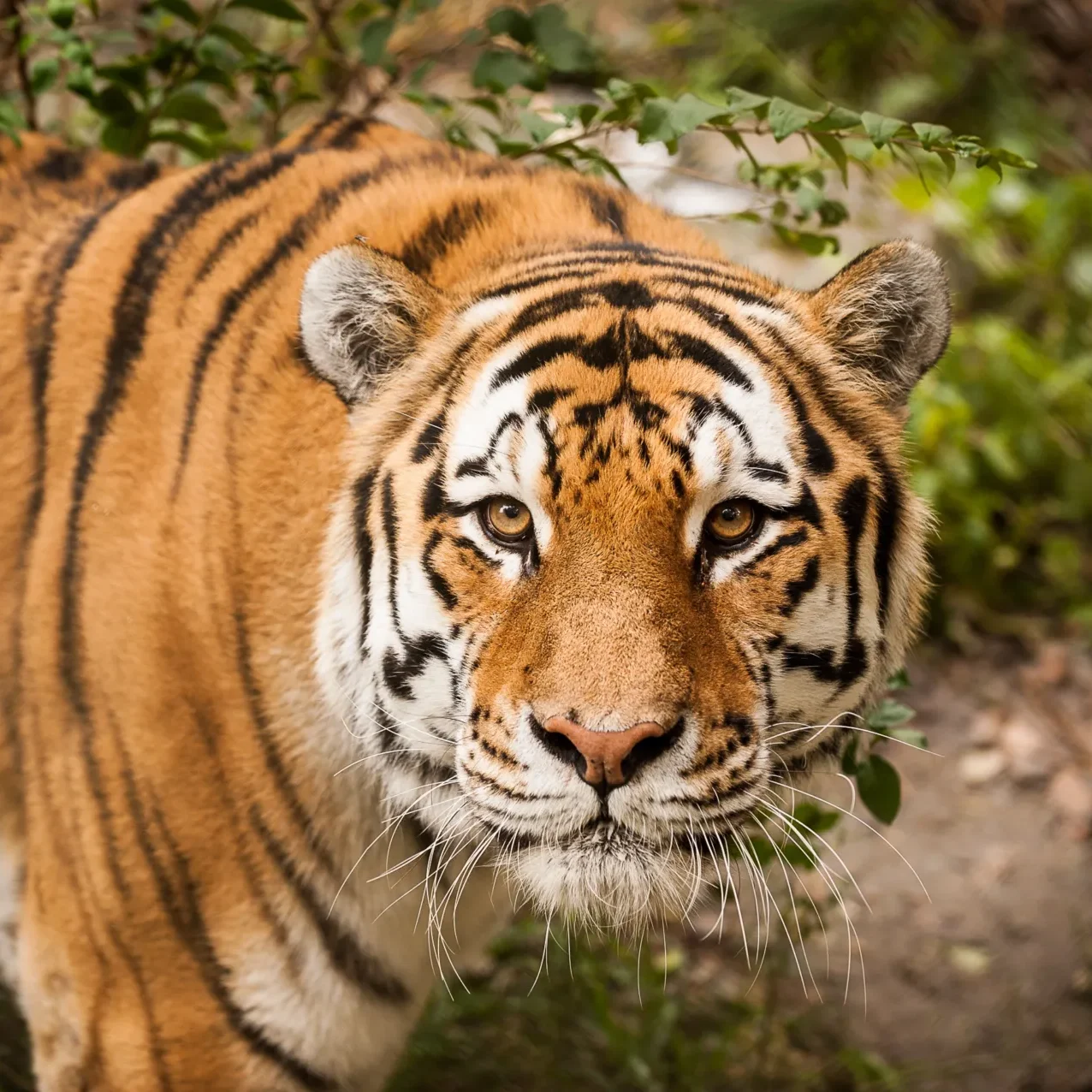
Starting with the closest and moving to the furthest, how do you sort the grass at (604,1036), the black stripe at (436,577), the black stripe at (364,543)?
the black stripe at (436,577) → the black stripe at (364,543) → the grass at (604,1036)

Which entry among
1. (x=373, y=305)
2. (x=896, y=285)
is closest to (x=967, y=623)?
(x=896, y=285)

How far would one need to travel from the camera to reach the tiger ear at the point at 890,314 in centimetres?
178

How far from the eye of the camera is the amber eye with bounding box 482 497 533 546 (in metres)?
1.68

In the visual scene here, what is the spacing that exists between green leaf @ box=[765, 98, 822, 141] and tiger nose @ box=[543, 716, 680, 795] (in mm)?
883

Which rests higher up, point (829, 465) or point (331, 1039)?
point (829, 465)

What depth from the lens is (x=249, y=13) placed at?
4641mm

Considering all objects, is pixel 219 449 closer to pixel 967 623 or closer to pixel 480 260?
pixel 480 260

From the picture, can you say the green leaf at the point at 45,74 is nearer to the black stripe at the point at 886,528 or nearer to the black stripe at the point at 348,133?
the black stripe at the point at 348,133

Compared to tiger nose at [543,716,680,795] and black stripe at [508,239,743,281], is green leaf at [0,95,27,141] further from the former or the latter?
tiger nose at [543,716,680,795]

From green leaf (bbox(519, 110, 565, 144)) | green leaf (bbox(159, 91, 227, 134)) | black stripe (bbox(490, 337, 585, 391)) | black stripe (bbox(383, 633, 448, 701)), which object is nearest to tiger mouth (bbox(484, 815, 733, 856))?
black stripe (bbox(383, 633, 448, 701))

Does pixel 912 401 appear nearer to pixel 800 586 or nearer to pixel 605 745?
pixel 800 586

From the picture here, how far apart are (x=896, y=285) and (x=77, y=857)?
1420 mm

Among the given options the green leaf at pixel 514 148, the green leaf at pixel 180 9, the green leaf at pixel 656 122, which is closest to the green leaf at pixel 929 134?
the green leaf at pixel 656 122

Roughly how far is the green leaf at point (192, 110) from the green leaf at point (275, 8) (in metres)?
0.18
